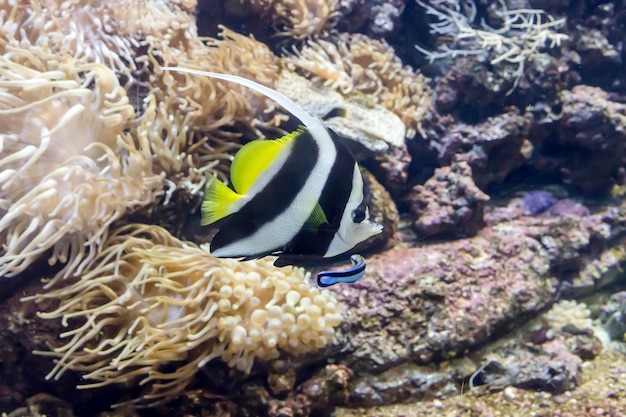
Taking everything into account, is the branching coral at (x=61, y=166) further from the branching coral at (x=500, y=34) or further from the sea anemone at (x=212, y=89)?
the branching coral at (x=500, y=34)

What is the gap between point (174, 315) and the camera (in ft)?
7.24

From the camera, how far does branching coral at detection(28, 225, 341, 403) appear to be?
212 centimetres

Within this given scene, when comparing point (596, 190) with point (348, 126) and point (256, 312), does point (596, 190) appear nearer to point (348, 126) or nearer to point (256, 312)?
point (348, 126)

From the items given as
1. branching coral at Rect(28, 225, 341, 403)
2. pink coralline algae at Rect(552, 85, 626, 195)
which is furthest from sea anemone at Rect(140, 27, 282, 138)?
pink coralline algae at Rect(552, 85, 626, 195)

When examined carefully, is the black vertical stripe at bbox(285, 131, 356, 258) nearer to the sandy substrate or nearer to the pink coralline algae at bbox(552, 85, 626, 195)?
the sandy substrate

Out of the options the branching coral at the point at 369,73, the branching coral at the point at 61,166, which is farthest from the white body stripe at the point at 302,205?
the branching coral at the point at 369,73

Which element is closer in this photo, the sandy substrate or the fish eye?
the fish eye

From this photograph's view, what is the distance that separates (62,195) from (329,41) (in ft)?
7.45

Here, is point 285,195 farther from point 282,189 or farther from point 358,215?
point 358,215

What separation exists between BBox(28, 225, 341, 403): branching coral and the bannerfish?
41.4 inches

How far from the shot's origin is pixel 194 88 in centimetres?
262

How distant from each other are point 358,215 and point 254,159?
0.26 m

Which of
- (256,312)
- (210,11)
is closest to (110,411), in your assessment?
(256,312)

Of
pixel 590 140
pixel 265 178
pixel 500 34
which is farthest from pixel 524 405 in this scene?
pixel 500 34
